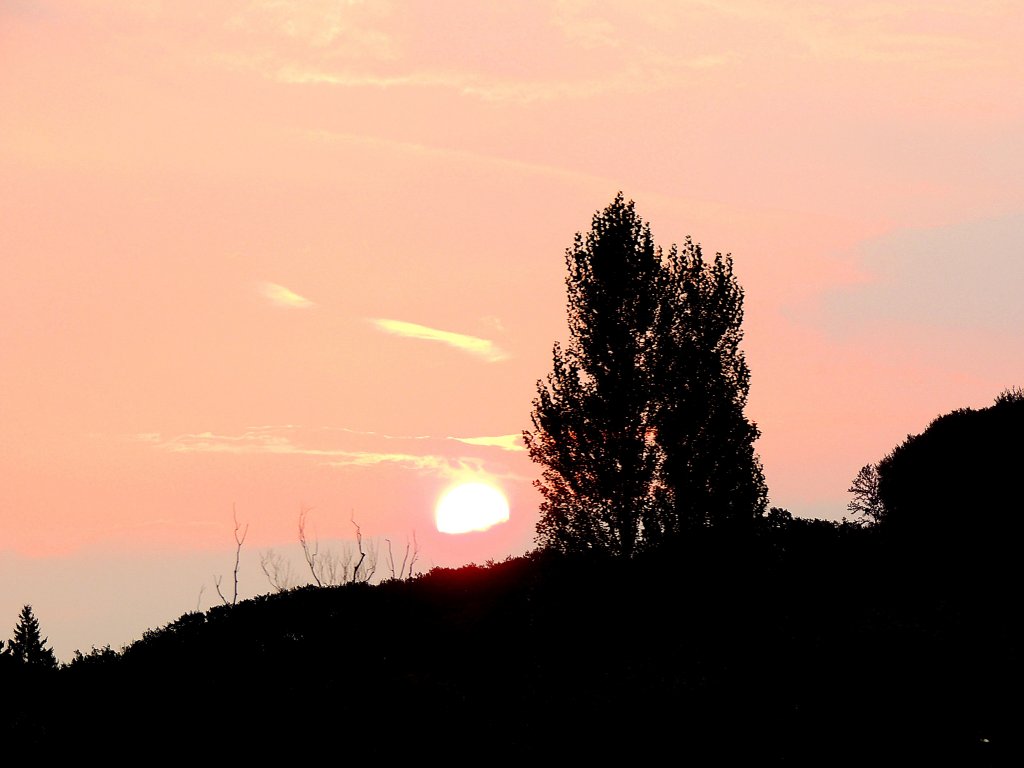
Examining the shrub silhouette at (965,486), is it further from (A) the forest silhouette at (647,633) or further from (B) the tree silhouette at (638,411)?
(B) the tree silhouette at (638,411)

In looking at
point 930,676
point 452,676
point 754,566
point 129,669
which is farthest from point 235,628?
point 930,676

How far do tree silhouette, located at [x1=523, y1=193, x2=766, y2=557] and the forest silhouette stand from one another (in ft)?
0.26

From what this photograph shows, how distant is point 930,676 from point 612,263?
1922 centimetres

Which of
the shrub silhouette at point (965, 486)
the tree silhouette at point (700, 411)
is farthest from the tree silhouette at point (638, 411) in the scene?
the shrub silhouette at point (965, 486)

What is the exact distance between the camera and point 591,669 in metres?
21.9

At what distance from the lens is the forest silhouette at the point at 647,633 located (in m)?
17.4

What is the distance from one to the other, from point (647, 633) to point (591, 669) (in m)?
2.33

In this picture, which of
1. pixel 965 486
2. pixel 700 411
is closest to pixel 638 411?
pixel 700 411

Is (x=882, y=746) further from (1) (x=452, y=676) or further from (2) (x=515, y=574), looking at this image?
(2) (x=515, y=574)

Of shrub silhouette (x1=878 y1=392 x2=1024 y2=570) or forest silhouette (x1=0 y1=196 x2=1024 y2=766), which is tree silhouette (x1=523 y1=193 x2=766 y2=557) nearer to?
forest silhouette (x1=0 y1=196 x2=1024 y2=766)

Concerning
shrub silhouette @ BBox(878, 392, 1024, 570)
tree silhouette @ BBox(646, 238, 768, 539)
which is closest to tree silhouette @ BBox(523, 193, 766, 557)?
tree silhouette @ BBox(646, 238, 768, 539)

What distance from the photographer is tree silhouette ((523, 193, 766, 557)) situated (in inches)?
1294

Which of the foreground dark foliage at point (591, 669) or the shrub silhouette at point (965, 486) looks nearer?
the foreground dark foliage at point (591, 669)

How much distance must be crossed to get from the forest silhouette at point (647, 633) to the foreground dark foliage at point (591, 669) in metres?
0.07
